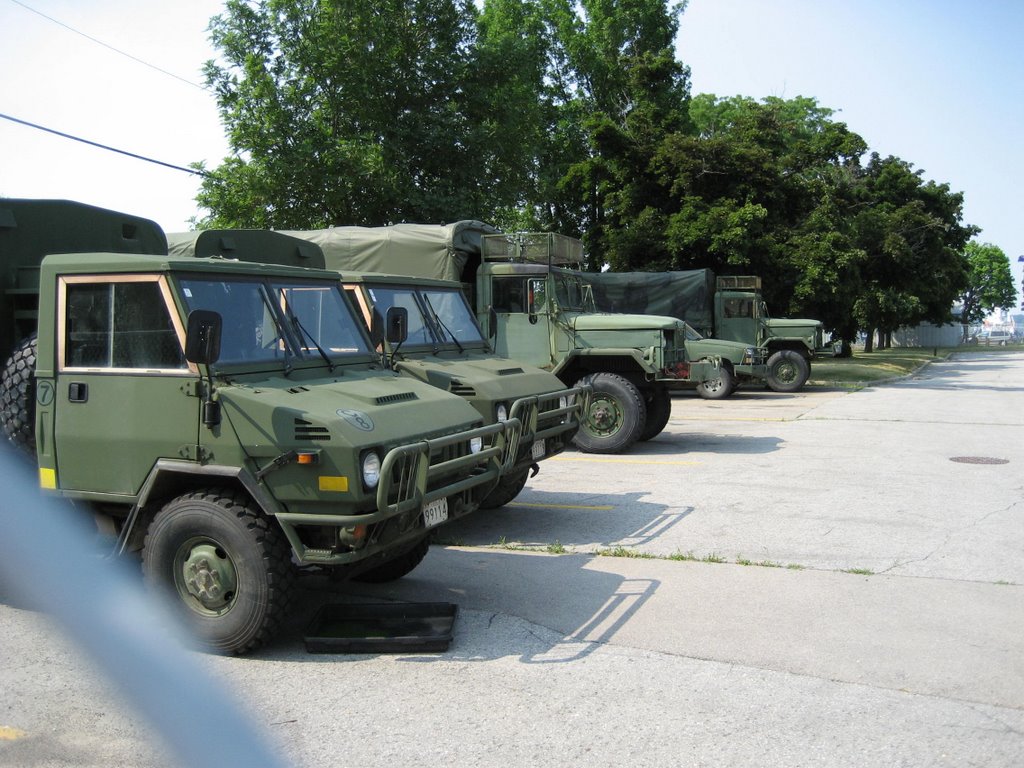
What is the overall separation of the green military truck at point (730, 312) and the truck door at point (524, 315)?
378 inches

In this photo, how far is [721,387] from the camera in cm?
2109

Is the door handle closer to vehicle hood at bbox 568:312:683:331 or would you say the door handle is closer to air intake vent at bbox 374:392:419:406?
air intake vent at bbox 374:392:419:406

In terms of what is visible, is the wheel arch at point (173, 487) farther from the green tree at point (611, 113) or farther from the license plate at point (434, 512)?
the green tree at point (611, 113)

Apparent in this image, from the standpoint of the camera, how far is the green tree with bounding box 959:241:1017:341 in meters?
90.7

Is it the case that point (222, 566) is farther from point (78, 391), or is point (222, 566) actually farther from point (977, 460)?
point (977, 460)

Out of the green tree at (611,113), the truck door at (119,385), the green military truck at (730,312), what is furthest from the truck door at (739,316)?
the truck door at (119,385)

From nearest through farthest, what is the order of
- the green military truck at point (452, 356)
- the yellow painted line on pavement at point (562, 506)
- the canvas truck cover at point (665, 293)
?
1. the green military truck at point (452, 356)
2. the yellow painted line on pavement at point (562, 506)
3. the canvas truck cover at point (665, 293)

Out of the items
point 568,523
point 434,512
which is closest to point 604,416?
point 568,523

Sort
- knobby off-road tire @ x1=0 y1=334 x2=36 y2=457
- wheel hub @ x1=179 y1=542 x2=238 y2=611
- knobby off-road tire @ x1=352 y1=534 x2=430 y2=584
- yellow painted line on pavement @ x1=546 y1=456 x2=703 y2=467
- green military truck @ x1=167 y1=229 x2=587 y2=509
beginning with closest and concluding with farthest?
1. wheel hub @ x1=179 y1=542 x2=238 y2=611
2. knobby off-road tire @ x1=0 y1=334 x2=36 y2=457
3. knobby off-road tire @ x1=352 y1=534 x2=430 y2=584
4. green military truck @ x1=167 y1=229 x2=587 y2=509
5. yellow painted line on pavement @ x1=546 y1=456 x2=703 y2=467

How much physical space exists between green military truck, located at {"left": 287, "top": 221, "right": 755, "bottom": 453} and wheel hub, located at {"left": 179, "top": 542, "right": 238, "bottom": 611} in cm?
744

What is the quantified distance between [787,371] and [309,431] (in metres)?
20.0

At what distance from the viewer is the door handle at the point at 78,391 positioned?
5.53 meters

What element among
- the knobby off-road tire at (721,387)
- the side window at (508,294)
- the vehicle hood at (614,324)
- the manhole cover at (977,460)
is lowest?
the manhole cover at (977,460)

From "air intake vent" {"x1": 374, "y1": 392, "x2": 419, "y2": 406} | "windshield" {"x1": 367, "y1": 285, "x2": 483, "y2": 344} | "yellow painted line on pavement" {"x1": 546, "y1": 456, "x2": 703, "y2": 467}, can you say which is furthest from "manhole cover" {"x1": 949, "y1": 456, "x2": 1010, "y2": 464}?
"air intake vent" {"x1": 374, "y1": 392, "x2": 419, "y2": 406}
